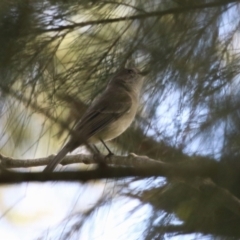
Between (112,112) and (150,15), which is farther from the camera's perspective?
(112,112)

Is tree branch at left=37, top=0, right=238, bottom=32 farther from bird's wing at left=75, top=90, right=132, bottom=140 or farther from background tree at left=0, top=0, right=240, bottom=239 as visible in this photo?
bird's wing at left=75, top=90, right=132, bottom=140

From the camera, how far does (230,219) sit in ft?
5.23

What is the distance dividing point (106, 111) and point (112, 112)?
5 centimetres

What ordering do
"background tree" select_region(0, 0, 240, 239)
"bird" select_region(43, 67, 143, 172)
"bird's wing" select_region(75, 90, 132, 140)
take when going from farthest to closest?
"bird's wing" select_region(75, 90, 132, 140)
"bird" select_region(43, 67, 143, 172)
"background tree" select_region(0, 0, 240, 239)

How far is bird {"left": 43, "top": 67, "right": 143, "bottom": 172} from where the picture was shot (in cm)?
259

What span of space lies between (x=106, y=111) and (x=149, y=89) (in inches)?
47.3

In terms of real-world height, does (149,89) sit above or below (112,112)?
above

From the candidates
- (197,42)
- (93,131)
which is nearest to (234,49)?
(197,42)

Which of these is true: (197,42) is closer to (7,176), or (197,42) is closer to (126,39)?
(126,39)

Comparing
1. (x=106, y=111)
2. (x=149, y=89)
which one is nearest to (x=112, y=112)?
(x=106, y=111)

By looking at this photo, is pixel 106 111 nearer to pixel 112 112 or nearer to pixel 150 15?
pixel 112 112

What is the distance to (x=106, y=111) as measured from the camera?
318cm

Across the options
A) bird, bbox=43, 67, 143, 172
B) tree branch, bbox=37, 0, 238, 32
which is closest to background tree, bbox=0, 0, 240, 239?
tree branch, bbox=37, 0, 238, 32

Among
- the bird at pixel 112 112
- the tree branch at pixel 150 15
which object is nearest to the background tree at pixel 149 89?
the tree branch at pixel 150 15
